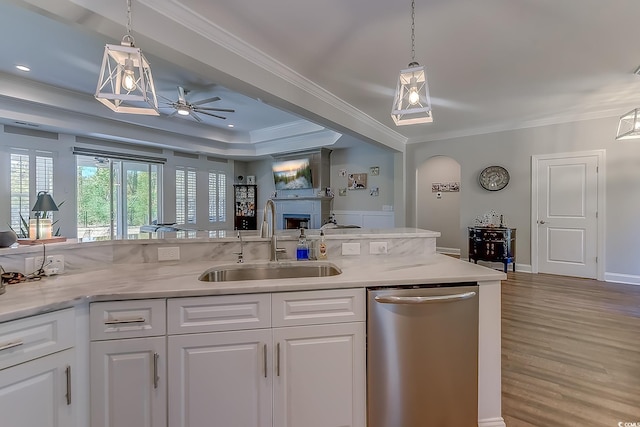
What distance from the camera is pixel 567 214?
4.81 meters

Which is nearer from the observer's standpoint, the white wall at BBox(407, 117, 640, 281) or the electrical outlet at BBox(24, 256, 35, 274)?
the electrical outlet at BBox(24, 256, 35, 274)

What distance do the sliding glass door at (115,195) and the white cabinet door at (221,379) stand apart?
4.69 meters

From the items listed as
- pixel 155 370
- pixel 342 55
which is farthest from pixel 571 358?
pixel 342 55

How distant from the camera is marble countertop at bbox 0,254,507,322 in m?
1.20

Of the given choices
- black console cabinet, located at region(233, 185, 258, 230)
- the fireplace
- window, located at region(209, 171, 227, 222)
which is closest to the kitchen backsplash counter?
the fireplace

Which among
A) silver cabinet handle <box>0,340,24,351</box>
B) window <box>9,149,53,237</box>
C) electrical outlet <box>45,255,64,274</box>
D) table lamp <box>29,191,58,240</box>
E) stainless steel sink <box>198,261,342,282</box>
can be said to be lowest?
silver cabinet handle <box>0,340,24,351</box>

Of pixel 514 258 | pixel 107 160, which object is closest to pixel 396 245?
pixel 514 258

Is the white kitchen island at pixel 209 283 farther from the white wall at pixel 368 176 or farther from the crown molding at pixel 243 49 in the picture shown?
the white wall at pixel 368 176

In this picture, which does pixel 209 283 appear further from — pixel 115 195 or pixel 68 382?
pixel 115 195

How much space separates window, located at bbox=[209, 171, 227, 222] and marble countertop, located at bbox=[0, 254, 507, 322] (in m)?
6.29

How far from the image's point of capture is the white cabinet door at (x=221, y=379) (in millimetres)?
1309

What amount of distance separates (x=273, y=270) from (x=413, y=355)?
3.08 feet

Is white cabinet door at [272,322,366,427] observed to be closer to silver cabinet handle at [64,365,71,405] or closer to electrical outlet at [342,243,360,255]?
electrical outlet at [342,243,360,255]

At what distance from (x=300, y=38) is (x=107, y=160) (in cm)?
531
